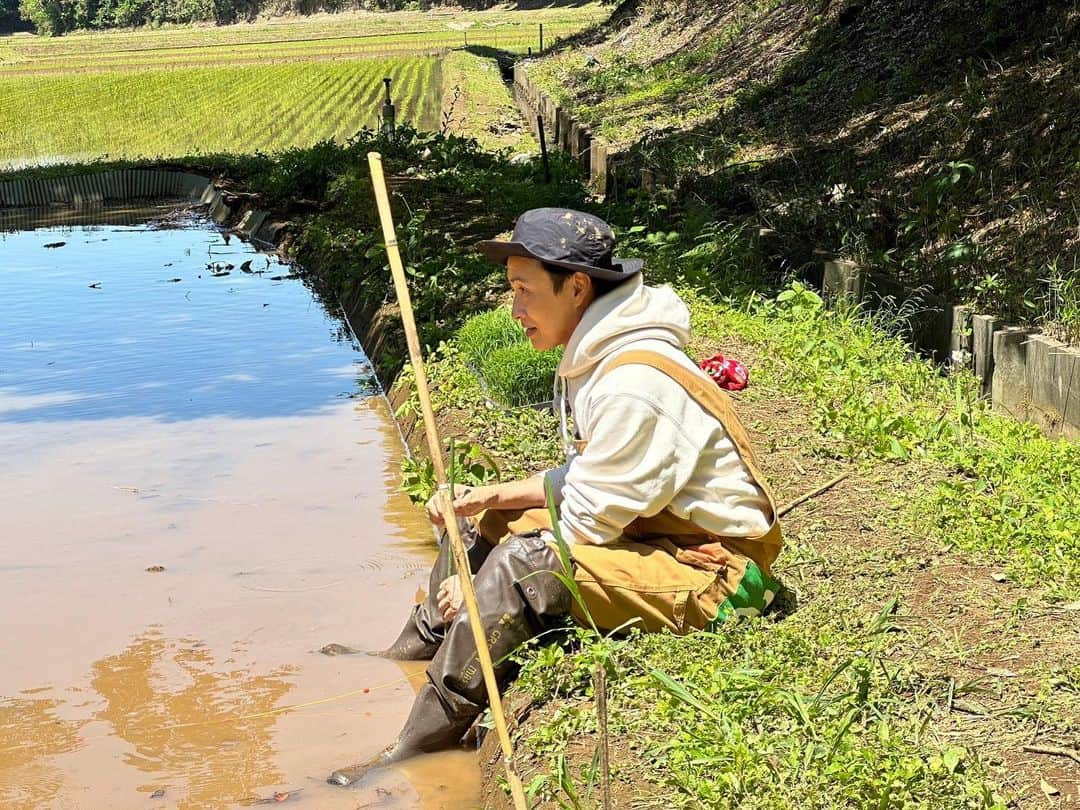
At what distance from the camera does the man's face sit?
346 cm

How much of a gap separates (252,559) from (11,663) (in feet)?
3.85

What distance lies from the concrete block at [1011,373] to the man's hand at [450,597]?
3.01 metres

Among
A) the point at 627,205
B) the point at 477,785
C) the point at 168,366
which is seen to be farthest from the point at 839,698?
the point at 627,205

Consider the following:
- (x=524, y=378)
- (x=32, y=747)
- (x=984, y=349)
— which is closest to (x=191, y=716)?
Result: (x=32, y=747)

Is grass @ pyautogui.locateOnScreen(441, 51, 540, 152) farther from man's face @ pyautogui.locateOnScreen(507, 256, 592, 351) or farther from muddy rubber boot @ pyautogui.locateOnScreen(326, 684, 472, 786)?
muddy rubber boot @ pyautogui.locateOnScreen(326, 684, 472, 786)

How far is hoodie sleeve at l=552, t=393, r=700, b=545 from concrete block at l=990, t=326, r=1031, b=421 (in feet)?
9.30

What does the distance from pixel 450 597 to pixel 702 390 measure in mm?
889

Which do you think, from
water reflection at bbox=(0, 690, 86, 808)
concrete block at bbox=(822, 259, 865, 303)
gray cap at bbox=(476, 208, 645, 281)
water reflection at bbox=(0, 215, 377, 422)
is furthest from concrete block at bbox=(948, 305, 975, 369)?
water reflection at bbox=(0, 690, 86, 808)

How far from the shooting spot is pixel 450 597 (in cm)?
368

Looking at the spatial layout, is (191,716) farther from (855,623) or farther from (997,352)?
(997,352)

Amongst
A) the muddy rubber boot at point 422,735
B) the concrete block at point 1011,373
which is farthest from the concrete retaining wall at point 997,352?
the muddy rubber boot at point 422,735

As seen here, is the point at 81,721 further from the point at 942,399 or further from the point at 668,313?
the point at 942,399

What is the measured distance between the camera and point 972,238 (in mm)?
7316

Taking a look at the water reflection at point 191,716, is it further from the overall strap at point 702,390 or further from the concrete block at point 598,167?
the concrete block at point 598,167
